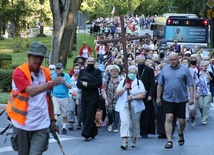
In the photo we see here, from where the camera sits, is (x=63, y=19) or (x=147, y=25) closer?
(x=63, y=19)

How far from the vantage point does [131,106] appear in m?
12.9

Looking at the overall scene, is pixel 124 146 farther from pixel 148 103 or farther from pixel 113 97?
pixel 113 97

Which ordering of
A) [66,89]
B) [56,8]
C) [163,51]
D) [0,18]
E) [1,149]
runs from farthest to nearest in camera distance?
[0,18], [163,51], [56,8], [66,89], [1,149]

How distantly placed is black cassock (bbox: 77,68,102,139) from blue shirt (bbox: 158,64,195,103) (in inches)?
80.8

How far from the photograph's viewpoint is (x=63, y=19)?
86.2 ft

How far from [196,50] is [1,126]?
16.6m

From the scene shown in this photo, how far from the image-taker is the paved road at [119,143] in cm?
1232

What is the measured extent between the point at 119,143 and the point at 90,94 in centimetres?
132

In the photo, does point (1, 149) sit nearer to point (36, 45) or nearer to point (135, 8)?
point (36, 45)

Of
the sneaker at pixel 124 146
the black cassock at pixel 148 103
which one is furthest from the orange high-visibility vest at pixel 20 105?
the black cassock at pixel 148 103

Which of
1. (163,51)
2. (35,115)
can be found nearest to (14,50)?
(163,51)

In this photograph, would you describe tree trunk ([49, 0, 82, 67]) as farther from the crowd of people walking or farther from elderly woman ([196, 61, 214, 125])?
elderly woman ([196, 61, 214, 125])

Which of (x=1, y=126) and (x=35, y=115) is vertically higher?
(x=35, y=115)

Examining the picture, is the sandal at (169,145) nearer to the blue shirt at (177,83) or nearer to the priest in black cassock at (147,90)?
the blue shirt at (177,83)
